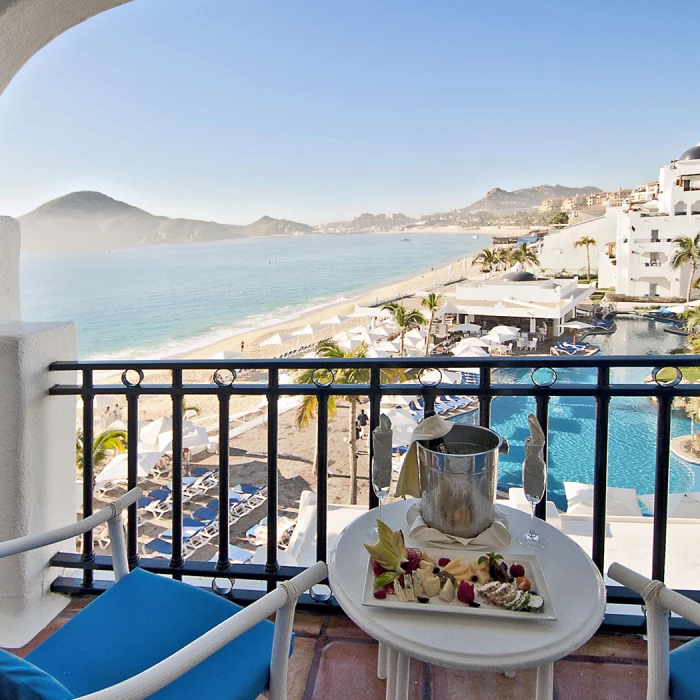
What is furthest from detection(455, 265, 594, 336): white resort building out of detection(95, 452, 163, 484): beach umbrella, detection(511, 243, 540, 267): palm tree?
detection(95, 452, 163, 484): beach umbrella

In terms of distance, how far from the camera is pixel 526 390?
4.78 ft

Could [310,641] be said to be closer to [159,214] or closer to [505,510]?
[505,510]

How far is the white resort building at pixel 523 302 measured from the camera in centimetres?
2645

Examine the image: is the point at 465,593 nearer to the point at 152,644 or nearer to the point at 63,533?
the point at 152,644

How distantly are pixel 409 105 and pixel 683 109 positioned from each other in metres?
26.3

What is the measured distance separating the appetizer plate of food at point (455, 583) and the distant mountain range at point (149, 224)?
64.7 metres

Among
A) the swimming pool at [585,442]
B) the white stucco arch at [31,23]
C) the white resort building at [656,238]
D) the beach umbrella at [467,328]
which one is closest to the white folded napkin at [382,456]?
the white stucco arch at [31,23]

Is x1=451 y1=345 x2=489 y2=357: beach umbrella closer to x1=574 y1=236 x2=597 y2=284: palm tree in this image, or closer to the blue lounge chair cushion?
the blue lounge chair cushion

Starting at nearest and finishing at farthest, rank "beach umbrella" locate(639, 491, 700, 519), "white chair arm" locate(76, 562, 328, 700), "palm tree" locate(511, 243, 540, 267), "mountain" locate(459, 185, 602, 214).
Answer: "white chair arm" locate(76, 562, 328, 700), "beach umbrella" locate(639, 491, 700, 519), "palm tree" locate(511, 243, 540, 267), "mountain" locate(459, 185, 602, 214)

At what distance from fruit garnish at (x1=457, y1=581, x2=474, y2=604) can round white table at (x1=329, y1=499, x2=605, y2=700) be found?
27mm

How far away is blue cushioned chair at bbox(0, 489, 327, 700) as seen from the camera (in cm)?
82

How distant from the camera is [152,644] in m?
1.02

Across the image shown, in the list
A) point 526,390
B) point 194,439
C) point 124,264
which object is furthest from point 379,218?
point 526,390

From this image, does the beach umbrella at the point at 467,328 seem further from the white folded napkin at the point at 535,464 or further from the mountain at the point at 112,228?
the mountain at the point at 112,228
